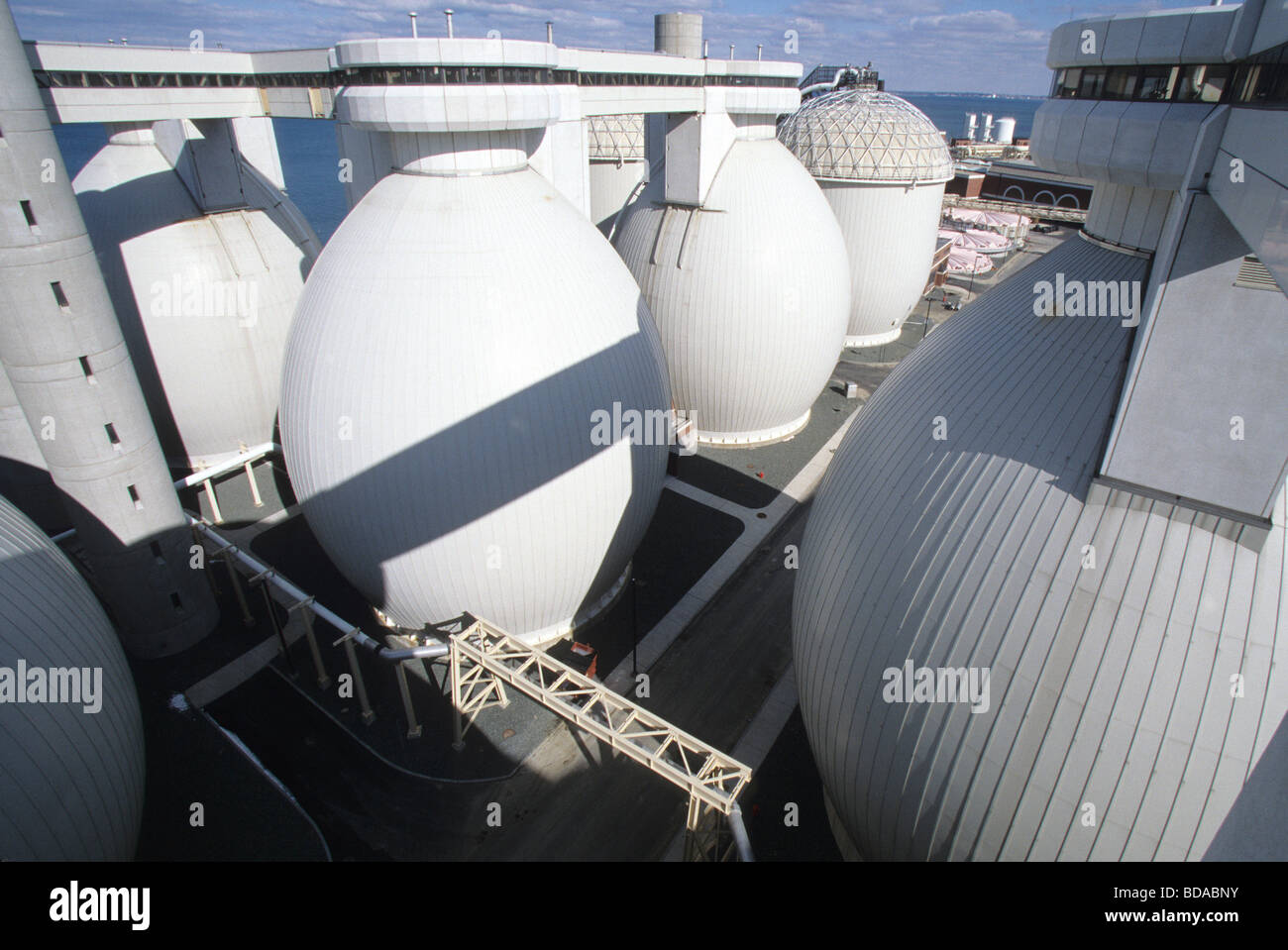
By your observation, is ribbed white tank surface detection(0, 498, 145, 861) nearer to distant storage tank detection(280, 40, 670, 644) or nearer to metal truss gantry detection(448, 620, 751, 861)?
distant storage tank detection(280, 40, 670, 644)

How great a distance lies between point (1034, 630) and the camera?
372 inches

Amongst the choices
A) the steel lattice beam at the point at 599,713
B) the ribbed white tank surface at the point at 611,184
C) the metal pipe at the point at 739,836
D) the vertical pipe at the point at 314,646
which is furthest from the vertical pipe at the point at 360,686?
the ribbed white tank surface at the point at 611,184

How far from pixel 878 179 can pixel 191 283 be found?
3225cm

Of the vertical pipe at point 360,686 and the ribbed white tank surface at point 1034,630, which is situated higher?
the ribbed white tank surface at point 1034,630

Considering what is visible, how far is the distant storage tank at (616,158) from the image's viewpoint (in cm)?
3856

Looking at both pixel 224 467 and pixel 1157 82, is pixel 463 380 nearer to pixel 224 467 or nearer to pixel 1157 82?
pixel 1157 82

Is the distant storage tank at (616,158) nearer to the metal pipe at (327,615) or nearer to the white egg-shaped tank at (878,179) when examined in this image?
the white egg-shaped tank at (878,179)

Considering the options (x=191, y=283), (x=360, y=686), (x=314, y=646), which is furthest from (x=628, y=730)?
(x=191, y=283)

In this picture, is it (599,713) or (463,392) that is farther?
(599,713)

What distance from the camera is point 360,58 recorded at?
15859 mm

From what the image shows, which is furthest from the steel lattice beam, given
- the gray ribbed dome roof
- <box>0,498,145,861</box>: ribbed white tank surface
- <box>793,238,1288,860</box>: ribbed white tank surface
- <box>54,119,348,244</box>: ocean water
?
<box>54,119,348,244</box>: ocean water

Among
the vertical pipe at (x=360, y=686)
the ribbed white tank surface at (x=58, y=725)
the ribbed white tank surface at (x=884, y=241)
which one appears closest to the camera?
the ribbed white tank surface at (x=58, y=725)

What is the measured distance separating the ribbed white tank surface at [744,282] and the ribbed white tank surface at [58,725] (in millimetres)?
20837

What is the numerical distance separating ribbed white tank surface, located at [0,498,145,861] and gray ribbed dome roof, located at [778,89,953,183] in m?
37.2
